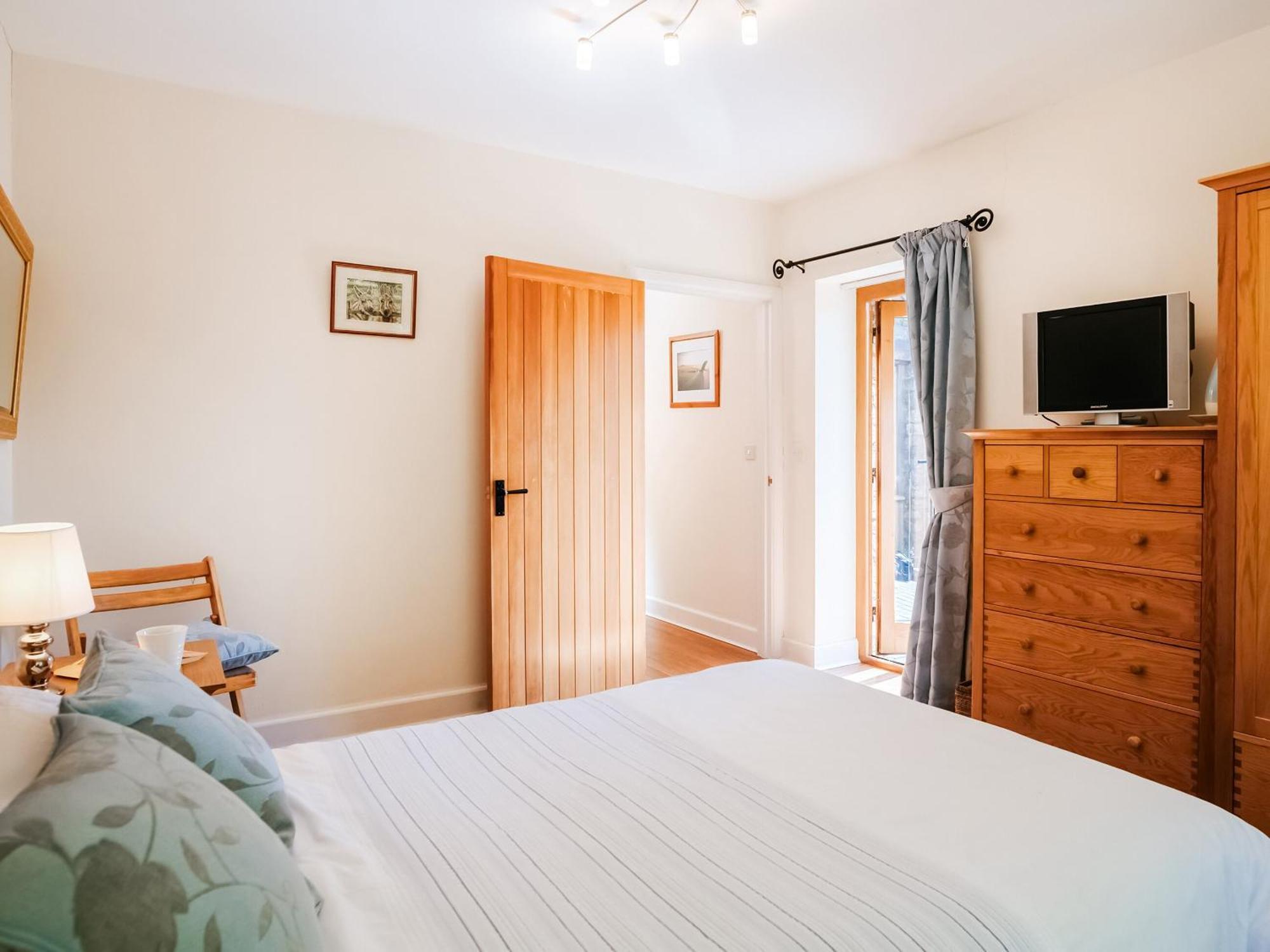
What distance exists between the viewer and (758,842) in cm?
121

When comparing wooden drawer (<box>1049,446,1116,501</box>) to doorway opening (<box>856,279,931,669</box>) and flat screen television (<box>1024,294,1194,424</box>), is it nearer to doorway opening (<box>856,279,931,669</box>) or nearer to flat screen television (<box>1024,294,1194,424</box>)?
flat screen television (<box>1024,294,1194,424</box>)

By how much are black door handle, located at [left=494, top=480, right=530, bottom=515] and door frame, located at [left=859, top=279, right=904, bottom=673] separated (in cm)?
207

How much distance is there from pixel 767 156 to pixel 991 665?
8.02 feet

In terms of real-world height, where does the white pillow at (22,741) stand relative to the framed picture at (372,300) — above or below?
below

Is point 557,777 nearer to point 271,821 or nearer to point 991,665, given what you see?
point 271,821

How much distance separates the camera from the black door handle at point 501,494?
10.8ft

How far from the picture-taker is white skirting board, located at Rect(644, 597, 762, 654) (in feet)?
15.1

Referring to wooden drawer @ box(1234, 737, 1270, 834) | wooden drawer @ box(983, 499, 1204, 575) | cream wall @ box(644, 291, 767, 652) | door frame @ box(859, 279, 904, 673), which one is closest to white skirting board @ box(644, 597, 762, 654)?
cream wall @ box(644, 291, 767, 652)

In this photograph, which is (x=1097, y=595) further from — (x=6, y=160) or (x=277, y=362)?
(x=6, y=160)

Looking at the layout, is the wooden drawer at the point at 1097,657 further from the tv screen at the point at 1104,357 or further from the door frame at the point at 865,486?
the door frame at the point at 865,486

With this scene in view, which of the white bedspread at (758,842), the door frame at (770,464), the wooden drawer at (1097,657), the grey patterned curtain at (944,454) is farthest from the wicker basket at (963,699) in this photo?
the white bedspread at (758,842)

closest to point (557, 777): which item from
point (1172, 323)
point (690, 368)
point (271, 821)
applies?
point (271, 821)

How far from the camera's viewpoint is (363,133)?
10.6ft

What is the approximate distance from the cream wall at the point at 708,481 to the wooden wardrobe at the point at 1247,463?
2.42m
